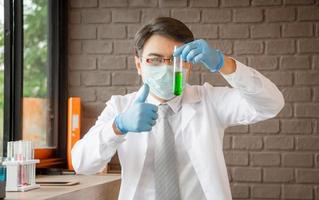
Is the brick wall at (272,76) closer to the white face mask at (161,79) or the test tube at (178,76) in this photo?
the white face mask at (161,79)

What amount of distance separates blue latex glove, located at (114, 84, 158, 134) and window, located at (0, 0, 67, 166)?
104cm

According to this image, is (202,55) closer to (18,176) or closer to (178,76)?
(178,76)

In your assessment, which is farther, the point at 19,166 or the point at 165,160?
the point at 19,166

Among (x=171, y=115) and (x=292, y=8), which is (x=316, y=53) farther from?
(x=171, y=115)

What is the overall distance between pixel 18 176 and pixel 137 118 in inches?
26.0

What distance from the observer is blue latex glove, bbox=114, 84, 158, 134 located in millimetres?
1733

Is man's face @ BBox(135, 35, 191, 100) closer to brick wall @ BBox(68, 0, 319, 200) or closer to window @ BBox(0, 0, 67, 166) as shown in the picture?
window @ BBox(0, 0, 67, 166)

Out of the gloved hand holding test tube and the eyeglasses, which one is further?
the eyeglasses

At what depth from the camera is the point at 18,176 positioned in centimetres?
213

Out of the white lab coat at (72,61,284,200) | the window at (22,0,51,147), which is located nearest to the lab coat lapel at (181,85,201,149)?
the white lab coat at (72,61,284,200)

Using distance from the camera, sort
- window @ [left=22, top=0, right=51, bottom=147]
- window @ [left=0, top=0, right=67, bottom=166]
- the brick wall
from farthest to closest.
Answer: the brick wall, window @ [left=22, top=0, right=51, bottom=147], window @ [left=0, top=0, right=67, bottom=166]

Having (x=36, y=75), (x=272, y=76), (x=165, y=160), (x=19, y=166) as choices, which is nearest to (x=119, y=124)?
(x=165, y=160)

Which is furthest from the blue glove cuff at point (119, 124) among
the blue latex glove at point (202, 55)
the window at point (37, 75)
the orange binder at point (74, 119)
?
the orange binder at point (74, 119)

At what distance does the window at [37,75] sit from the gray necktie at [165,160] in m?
1.00
